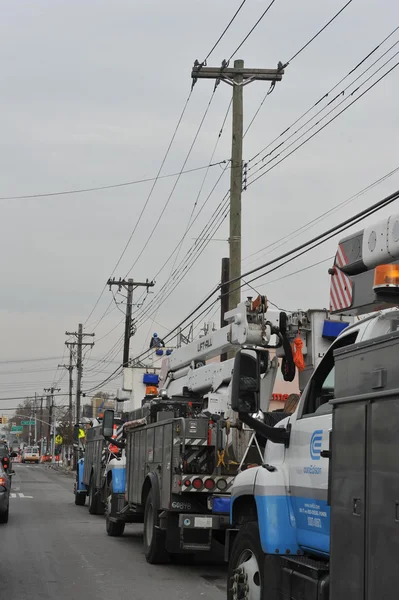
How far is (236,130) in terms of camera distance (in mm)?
19344

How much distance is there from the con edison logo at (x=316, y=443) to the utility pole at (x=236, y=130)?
11804 millimetres

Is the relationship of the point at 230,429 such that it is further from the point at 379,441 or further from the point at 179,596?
the point at 379,441

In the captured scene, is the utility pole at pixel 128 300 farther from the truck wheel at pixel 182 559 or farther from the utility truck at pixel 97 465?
the truck wheel at pixel 182 559

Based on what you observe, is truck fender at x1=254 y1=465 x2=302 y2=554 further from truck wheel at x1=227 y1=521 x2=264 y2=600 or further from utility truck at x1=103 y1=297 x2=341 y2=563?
utility truck at x1=103 y1=297 x2=341 y2=563

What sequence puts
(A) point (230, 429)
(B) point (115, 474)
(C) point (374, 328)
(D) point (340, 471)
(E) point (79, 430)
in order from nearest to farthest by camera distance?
(D) point (340, 471) → (C) point (374, 328) → (A) point (230, 429) → (B) point (115, 474) → (E) point (79, 430)

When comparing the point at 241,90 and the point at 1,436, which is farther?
the point at 1,436

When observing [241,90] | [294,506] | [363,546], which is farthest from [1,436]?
[363,546]

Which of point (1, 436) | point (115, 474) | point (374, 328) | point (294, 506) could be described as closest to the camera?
point (374, 328)

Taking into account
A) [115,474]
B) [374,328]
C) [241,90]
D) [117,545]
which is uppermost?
[241,90]

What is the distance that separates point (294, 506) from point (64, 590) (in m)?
4.68

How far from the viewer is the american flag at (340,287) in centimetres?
621

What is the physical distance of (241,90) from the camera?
1956 cm

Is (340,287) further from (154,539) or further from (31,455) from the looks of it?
(31,455)

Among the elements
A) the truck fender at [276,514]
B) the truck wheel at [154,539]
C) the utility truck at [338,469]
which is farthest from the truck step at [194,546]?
the truck fender at [276,514]
